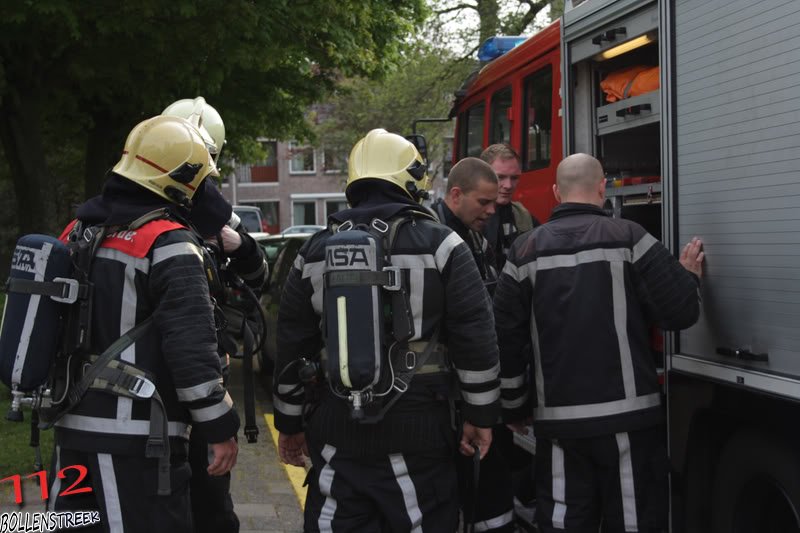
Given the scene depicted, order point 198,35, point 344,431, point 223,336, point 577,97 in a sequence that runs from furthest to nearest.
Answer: point 198,35 → point 577,97 → point 223,336 → point 344,431

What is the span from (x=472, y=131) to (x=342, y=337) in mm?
4806

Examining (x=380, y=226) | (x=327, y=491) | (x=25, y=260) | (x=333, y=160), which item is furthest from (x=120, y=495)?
(x=333, y=160)

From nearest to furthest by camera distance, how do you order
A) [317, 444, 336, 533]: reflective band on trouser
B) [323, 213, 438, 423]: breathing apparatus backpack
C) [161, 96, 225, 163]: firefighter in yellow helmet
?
[323, 213, 438, 423]: breathing apparatus backpack → [317, 444, 336, 533]: reflective band on trouser → [161, 96, 225, 163]: firefighter in yellow helmet

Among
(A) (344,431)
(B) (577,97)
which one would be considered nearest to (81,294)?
(A) (344,431)

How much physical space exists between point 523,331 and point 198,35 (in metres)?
7.05

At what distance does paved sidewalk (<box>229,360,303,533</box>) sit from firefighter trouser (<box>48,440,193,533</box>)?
2.16m

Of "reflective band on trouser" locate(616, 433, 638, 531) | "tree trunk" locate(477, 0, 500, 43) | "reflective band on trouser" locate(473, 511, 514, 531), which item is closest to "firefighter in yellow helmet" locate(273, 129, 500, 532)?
"reflective band on trouser" locate(616, 433, 638, 531)

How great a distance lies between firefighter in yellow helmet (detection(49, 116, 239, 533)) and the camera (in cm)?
312

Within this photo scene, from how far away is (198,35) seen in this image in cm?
984

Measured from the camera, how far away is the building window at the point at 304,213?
5350cm

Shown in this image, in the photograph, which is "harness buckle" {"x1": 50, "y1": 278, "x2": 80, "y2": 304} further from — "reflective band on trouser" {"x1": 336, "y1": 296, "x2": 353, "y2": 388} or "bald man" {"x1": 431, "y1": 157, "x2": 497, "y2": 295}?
"bald man" {"x1": 431, "y1": 157, "x2": 497, "y2": 295}

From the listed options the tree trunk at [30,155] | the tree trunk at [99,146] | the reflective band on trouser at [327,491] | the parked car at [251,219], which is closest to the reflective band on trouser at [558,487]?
the reflective band on trouser at [327,491]

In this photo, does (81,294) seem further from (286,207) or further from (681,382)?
(286,207)

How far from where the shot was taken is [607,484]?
364cm
